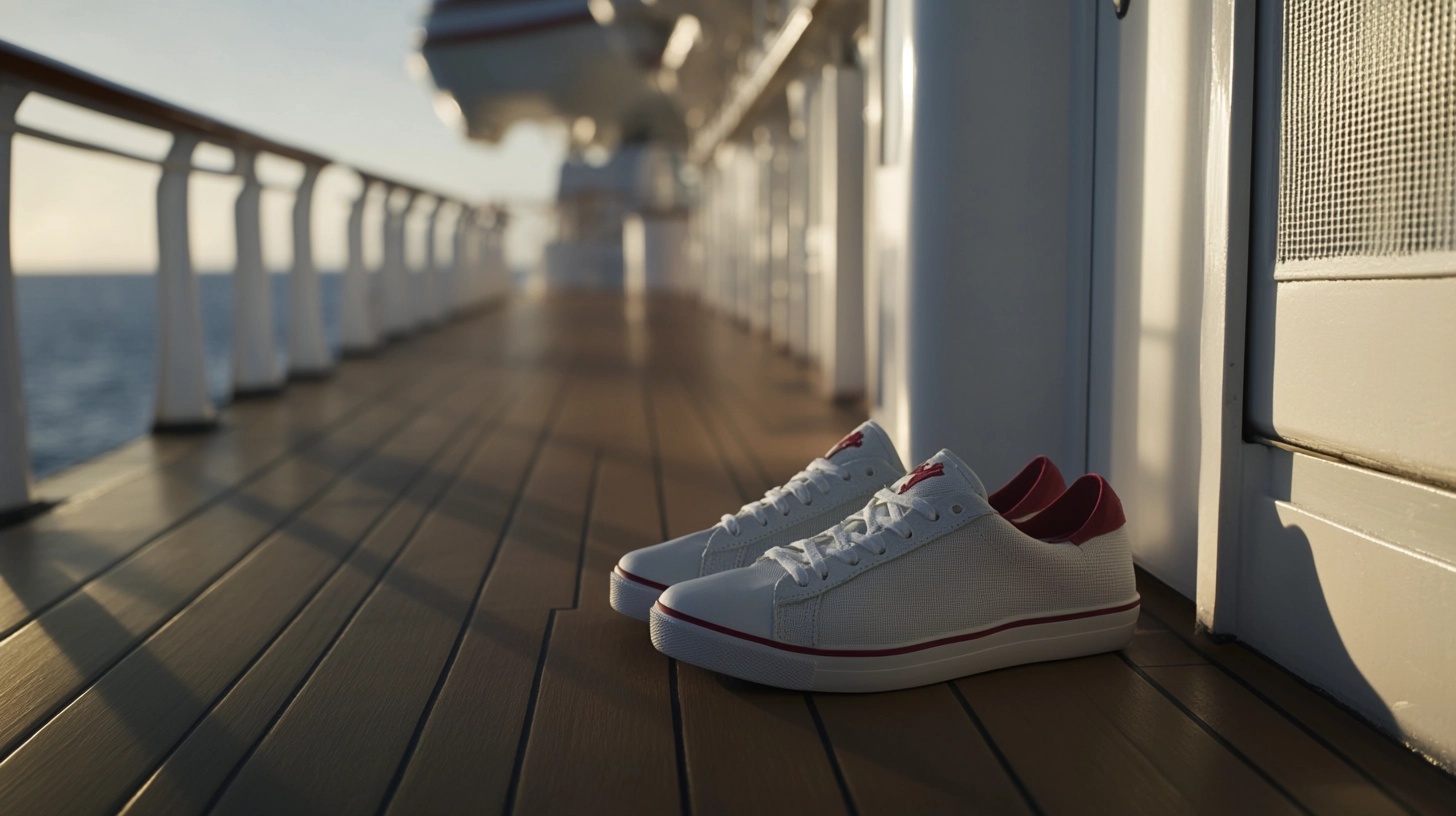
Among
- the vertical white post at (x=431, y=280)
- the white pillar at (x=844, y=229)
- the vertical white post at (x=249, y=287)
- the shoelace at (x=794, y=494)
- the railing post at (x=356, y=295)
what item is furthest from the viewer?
the vertical white post at (x=431, y=280)

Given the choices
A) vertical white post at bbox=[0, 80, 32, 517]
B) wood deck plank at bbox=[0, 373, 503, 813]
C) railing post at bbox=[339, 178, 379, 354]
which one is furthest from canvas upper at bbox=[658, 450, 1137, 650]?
railing post at bbox=[339, 178, 379, 354]

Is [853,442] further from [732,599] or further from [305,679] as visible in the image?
[305,679]

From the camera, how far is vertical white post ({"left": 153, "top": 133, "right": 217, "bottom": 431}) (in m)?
2.79

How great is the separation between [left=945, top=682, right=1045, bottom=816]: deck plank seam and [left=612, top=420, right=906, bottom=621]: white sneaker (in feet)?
0.87

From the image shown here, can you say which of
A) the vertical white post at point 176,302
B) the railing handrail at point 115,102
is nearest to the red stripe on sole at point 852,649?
the railing handrail at point 115,102

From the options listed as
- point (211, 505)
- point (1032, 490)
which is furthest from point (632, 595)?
point (211, 505)

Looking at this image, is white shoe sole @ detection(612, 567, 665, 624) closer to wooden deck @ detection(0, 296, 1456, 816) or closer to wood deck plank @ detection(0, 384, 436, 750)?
wooden deck @ detection(0, 296, 1456, 816)

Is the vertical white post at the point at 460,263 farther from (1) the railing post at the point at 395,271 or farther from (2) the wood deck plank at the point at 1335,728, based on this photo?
(2) the wood deck plank at the point at 1335,728

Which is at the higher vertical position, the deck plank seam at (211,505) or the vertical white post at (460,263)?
the vertical white post at (460,263)

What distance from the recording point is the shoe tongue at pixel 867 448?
52.6 inches

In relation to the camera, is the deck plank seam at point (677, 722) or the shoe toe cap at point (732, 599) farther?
the shoe toe cap at point (732, 599)

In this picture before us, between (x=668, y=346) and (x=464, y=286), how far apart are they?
3.22 metres

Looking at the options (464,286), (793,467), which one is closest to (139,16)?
(464,286)

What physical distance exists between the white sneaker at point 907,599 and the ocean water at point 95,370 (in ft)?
5.14
